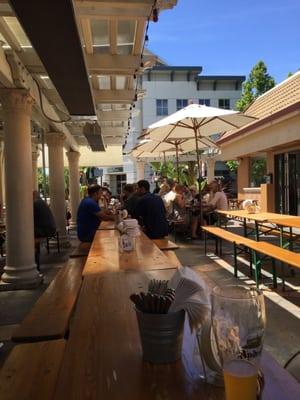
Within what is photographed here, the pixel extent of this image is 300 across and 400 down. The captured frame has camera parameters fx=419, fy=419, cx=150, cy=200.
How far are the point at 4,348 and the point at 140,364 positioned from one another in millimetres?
2802

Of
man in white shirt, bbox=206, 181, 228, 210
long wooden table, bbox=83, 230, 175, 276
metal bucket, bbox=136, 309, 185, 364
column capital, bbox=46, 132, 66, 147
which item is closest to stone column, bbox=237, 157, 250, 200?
man in white shirt, bbox=206, 181, 228, 210

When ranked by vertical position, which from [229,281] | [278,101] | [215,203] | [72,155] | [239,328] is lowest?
[229,281]

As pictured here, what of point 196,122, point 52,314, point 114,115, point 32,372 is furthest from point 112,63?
point 32,372

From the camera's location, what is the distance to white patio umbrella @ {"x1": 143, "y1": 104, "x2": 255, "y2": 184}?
8.50 m

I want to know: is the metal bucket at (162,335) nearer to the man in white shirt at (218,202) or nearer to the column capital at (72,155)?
the man in white shirt at (218,202)

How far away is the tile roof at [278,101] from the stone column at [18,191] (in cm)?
800

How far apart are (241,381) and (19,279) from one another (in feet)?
19.1

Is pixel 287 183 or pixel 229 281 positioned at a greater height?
pixel 287 183

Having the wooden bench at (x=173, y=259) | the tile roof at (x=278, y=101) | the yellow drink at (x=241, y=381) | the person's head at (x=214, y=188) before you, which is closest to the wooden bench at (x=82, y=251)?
the wooden bench at (x=173, y=259)

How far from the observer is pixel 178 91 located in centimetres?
4019

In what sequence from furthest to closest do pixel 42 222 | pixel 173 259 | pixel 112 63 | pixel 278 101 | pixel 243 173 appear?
pixel 243 173 → pixel 278 101 → pixel 42 222 → pixel 112 63 → pixel 173 259

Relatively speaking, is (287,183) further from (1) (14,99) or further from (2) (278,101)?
(1) (14,99)

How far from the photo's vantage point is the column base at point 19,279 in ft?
20.7

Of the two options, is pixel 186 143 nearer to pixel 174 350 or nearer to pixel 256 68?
pixel 174 350
